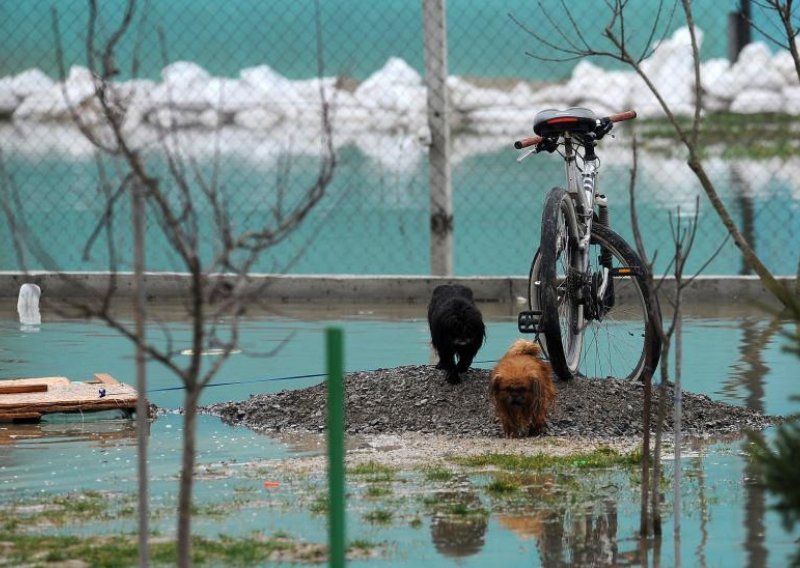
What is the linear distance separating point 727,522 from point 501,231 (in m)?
9.21

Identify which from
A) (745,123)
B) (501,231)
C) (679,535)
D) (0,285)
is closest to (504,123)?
(501,231)

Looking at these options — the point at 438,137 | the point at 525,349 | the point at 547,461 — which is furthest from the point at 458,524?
the point at 438,137

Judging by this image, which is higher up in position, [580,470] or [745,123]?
[745,123]

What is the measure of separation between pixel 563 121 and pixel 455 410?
5.45ft

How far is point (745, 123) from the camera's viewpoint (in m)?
18.6

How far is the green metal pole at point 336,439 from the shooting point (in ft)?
12.6

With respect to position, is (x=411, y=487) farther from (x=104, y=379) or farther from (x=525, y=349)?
(x=104, y=379)

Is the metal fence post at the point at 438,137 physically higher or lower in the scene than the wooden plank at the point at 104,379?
higher

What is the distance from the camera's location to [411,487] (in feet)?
19.9

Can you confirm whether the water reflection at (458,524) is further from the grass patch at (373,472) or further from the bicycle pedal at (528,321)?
the bicycle pedal at (528,321)

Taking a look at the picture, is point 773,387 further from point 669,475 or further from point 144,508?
point 144,508

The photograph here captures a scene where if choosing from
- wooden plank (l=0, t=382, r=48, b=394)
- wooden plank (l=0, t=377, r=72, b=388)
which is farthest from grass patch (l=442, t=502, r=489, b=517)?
wooden plank (l=0, t=377, r=72, b=388)

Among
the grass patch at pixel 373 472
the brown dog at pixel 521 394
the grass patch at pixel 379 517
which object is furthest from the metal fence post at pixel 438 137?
the grass patch at pixel 379 517

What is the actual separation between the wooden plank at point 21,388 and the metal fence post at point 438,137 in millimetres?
4437
